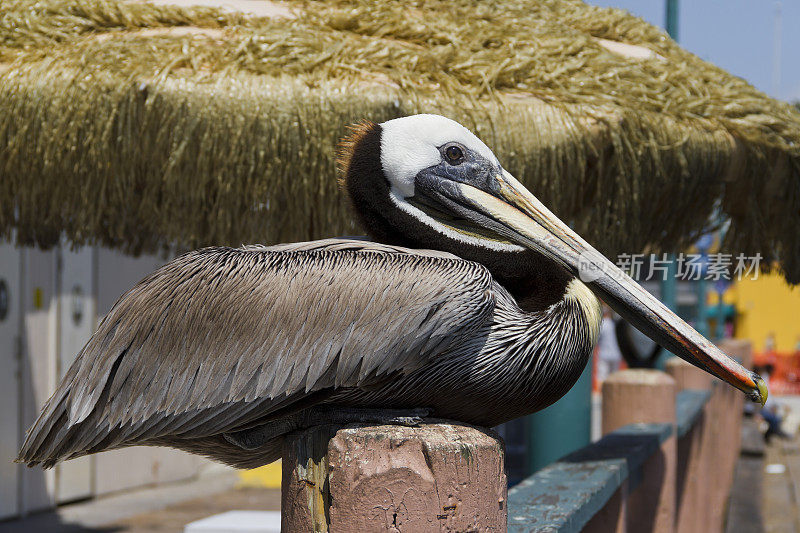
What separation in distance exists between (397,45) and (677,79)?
2.82 ft

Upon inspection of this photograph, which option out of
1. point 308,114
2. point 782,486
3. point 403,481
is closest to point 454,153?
point 403,481

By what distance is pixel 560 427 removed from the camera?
448 centimetres

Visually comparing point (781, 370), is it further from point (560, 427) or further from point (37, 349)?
point (560, 427)

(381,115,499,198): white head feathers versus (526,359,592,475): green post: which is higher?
(381,115,499,198): white head feathers

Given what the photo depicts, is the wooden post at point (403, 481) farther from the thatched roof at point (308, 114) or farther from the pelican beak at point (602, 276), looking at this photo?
the thatched roof at point (308, 114)

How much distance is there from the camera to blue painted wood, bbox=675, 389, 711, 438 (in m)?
4.89

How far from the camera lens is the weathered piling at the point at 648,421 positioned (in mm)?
3787

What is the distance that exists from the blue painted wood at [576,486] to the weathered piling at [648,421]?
0.77 feet

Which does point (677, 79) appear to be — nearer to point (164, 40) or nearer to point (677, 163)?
point (677, 163)

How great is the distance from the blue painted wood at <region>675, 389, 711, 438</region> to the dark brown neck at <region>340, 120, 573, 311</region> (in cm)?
337

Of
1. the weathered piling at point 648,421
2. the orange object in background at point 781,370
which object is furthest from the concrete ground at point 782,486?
the orange object in background at point 781,370

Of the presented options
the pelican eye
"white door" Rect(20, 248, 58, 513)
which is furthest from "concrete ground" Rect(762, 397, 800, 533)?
the pelican eye

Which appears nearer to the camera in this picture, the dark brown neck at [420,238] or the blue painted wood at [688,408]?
the dark brown neck at [420,238]

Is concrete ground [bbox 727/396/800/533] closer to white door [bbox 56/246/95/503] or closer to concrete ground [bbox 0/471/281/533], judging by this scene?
concrete ground [bbox 0/471/281/533]
